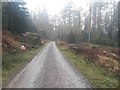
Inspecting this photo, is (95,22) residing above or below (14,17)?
above

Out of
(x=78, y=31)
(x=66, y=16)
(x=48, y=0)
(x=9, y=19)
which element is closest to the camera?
(x=9, y=19)

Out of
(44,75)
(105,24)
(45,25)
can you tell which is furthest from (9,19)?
(45,25)

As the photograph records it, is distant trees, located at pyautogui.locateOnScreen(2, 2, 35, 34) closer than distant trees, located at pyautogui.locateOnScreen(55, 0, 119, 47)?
Yes

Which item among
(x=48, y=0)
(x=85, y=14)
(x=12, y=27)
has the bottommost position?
(x=12, y=27)

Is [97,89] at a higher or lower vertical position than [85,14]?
lower

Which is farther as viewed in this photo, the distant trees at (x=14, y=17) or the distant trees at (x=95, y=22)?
the distant trees at (x=95, y=22)

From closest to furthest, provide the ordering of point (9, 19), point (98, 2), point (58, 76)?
point (58, 76), point (9, 19), point (98, 2)

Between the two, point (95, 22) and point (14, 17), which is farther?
point (95, 22)

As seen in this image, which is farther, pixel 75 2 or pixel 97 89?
pixel 75 2

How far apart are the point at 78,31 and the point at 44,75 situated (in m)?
56.7

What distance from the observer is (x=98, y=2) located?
63719 millimetres

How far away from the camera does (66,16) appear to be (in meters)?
86.9

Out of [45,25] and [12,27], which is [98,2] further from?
[45,25]

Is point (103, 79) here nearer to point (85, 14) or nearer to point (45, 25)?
point (85, 14)
